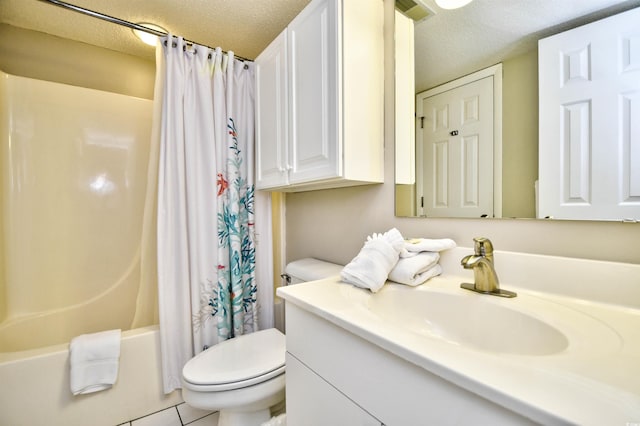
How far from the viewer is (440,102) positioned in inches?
38.2

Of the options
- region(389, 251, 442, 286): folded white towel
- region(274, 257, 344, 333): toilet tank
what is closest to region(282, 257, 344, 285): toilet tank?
region(274, 257, 344, 333): toilet tank

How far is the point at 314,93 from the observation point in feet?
3.58

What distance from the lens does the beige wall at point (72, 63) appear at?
156 cm

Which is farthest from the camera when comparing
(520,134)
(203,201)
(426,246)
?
(203,201)

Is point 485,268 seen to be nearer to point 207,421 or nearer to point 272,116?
point 272,116

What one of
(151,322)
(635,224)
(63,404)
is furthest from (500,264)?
(63,404)

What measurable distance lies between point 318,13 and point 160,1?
0.92 meters

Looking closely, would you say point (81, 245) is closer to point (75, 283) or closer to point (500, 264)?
point (75, 283)

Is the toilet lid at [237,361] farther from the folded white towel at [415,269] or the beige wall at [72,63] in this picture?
the beige wall at [72,63]

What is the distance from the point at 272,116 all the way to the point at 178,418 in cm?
159

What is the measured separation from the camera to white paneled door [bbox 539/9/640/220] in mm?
619

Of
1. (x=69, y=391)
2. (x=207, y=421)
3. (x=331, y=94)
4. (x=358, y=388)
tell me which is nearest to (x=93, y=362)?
(x=69, y=391)

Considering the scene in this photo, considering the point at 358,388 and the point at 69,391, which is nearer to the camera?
the point at 358,388

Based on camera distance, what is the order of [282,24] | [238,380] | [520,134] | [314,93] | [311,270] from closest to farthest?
[520,134] < [238,380] < [314,93] < [311,270] < [282,24]
